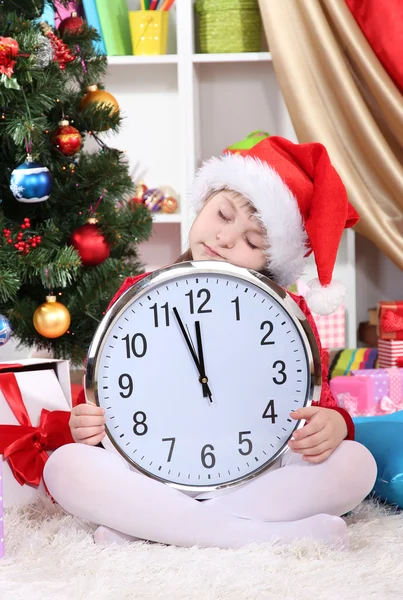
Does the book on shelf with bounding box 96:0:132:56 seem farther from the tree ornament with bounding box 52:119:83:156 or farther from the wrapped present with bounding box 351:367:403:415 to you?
the wrapped present with bounding box 351:367:403:415

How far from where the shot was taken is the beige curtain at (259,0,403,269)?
83.6 inches

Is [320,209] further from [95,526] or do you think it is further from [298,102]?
[298,102]

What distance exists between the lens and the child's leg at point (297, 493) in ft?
3.68

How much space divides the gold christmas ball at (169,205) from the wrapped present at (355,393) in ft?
2.63

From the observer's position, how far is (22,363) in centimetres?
140

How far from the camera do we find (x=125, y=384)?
44.5 inches

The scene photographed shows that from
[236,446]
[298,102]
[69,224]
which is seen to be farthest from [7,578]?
[298,102]

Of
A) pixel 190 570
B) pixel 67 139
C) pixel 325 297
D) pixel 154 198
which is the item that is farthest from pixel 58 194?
pixel 190 570

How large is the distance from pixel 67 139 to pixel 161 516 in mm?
887

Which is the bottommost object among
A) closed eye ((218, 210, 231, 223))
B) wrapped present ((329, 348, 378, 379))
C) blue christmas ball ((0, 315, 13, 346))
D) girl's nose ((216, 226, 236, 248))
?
wrapped present ((329, 348, 378, 379))

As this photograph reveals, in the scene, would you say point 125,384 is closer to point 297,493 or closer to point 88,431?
point 88,431

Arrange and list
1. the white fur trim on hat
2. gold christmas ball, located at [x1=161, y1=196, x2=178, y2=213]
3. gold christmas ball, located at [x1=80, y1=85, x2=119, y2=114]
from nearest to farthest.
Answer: the white fur trim on hat → gold christmas ball, located at [x1=80, y1=85, x2=119, y2=114] → gold christmas ball, located at [x1=161, y1=196, x2=178, y2=213]

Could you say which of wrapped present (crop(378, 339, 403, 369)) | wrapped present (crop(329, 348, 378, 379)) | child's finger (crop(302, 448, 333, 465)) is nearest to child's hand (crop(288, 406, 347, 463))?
child's finger (crop(302, 448, 333, 465))

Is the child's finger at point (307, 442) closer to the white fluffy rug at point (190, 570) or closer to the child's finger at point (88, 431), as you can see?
the white fluffy rug at point (190, 570)
